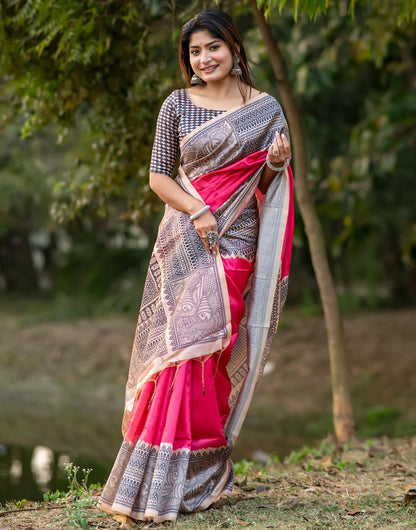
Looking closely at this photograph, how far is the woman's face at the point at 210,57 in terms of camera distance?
10.4ft

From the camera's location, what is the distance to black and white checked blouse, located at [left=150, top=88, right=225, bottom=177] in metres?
3.21

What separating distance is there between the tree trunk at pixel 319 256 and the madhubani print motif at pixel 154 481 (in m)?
2.15

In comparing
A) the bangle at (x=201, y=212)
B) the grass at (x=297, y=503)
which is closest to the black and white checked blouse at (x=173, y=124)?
the bangle at (x=201, y=212)

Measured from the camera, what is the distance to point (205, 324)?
3074 millimetres

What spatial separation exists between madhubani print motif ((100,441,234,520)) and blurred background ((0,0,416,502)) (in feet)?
7.20

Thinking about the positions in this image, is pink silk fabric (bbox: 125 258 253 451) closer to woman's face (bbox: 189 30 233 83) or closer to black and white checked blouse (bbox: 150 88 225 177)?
black and white checked blouse (bbox: 150 88 225 177)

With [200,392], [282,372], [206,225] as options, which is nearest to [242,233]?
[206,225]

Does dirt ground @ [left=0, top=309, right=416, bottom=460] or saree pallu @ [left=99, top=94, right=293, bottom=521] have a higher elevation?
saree pallu @ [left=99, top=94, right=293, bottom=521]

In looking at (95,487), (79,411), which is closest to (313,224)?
(95,487)

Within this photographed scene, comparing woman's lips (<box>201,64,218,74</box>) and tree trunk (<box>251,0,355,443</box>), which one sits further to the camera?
tree trunk (<box>251,0,355,443</box>)

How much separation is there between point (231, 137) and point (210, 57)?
1.14ft

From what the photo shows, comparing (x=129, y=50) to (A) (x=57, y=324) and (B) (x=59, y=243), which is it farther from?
(B) (x=59, y=243)

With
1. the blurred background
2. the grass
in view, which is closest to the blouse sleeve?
the blurred background

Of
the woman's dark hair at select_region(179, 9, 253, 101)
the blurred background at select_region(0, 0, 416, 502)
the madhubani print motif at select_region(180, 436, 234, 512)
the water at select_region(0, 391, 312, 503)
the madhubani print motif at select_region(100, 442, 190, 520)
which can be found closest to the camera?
the madhubani print motif at select_region(100, 442, 190, 520)
